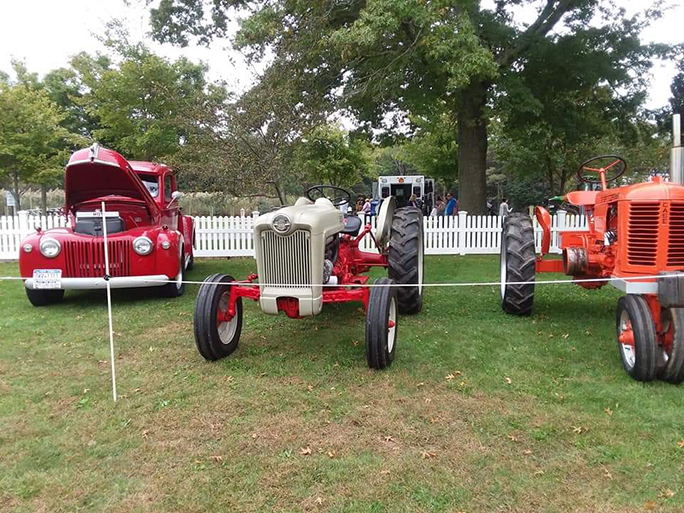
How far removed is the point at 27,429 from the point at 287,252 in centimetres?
221

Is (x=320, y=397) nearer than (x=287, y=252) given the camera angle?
Yes

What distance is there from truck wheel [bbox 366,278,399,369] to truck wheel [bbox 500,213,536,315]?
1987mm

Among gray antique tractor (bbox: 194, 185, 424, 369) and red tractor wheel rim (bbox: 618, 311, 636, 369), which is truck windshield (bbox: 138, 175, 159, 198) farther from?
red tractor wheel rim (bbox: 618, 311, 636, 369)

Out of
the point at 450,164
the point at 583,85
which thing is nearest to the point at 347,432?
the point at 583,85

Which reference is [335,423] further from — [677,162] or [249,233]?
[249,233]

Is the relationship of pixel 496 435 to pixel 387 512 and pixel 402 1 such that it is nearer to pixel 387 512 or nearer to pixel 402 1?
pixel 387 512

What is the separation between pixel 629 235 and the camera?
4461mm

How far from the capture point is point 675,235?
429cm

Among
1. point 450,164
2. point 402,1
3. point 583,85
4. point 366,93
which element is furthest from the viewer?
point 450,164

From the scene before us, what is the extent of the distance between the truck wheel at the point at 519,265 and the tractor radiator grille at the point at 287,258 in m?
2.51

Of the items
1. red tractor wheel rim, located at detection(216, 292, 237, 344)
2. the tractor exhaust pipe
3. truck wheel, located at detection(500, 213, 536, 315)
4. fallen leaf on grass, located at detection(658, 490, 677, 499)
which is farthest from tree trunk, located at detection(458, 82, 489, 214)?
fallen leaf on grass, located at detection(658, 490, 677, 499)

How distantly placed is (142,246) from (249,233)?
5459 millimetres

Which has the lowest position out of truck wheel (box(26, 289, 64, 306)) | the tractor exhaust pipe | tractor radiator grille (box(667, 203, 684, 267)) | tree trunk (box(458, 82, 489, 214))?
truck wheel (box(26, 289, 64, 306))

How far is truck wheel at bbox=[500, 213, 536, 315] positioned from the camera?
5777mm
